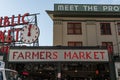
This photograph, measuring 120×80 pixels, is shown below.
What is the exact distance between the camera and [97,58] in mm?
25578

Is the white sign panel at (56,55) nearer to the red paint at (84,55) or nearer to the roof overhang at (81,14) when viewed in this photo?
the red paint at (84,55)

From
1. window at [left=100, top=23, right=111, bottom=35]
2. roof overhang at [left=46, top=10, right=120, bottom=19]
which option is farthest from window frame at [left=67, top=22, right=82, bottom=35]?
window at [left=100, top=23, right=111, bottom=35]

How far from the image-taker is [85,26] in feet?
124

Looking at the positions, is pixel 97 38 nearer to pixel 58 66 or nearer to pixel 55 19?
pixel 55 19

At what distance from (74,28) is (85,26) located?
1.76 meters

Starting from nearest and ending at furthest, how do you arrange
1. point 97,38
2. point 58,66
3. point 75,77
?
point 58,66 < point 75,77 < point 97,38

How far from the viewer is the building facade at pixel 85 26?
122ft

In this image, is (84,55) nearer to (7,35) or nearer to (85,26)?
(85,26)

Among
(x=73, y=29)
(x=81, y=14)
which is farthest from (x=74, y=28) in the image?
(x=81, y=14)

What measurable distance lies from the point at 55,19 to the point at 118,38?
10.2 meters

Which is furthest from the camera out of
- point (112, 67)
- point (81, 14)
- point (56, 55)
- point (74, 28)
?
point (81, 14)

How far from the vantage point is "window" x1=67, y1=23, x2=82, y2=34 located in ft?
123

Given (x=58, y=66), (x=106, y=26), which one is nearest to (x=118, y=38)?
(x=106, y=26)

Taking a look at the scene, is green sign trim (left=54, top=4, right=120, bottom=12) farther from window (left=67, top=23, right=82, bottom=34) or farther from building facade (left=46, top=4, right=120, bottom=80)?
window (left=67, top=23, right=82, bottom=34)
